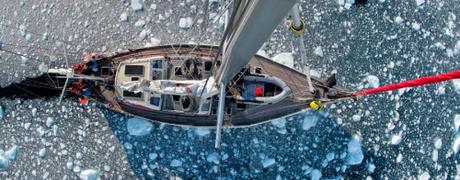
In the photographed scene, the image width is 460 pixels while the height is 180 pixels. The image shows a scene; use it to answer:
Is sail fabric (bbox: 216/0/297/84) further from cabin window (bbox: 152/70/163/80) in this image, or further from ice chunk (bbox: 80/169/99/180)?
ice chunk (bbox: 80/169/99/180)

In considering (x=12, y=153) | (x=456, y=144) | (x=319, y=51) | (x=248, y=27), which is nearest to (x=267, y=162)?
(x=319, y=51)

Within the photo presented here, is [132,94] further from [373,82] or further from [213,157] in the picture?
[373,82]

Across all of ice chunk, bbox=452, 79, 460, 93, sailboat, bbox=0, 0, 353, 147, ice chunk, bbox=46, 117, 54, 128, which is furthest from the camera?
ice chunk, bbox=452, 79, 460, 93

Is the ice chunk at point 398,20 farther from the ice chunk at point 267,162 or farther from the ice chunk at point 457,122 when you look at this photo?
the ice chunk at point 267,162

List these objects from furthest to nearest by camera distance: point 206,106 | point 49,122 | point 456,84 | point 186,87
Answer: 1. point 456,84
2. point 49,122
3. point 206,106
4. point 186,87

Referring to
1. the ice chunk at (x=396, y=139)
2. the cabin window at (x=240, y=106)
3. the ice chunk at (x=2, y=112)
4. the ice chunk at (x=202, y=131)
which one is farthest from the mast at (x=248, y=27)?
the ice chunk at (x=2, y=112)

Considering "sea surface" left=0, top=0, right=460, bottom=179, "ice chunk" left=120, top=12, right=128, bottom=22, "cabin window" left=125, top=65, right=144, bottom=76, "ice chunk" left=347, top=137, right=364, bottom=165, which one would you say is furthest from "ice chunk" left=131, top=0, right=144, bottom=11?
"ice chunk" left=347, top=137, right=364, bottom=165

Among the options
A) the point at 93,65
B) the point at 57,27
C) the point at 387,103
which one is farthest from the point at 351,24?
the point at 57,27
